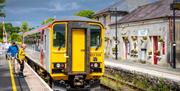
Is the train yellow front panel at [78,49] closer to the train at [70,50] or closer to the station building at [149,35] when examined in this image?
the train at [70,50]

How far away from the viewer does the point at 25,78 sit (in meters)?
20.8

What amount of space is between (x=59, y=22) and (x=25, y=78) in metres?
4.78

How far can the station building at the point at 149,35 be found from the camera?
3775 centimetres

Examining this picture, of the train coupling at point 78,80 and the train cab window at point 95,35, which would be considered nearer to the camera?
the train coupling at point 78,80

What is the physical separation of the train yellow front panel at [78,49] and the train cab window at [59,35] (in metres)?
0.46

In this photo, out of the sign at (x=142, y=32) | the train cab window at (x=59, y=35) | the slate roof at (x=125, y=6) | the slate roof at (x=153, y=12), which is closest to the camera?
the train cab window at (x=59, y=35)

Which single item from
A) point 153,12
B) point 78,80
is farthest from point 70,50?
point 153,12

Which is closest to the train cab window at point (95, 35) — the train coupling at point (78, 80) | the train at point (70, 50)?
the train at point (70, 50)

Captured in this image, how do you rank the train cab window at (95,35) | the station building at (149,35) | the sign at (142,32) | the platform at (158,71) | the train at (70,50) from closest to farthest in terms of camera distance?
the train at (70,50) < the train cab window at (95,35) < the platform at (158,71) < the station building at (149,35) < the sign at (142,32)

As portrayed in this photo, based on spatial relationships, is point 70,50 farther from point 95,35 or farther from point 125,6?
point 125,6

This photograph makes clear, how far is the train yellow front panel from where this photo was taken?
16953mm

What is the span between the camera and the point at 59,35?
17141 mm

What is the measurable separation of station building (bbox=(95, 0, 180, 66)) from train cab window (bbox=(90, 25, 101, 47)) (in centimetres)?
2052

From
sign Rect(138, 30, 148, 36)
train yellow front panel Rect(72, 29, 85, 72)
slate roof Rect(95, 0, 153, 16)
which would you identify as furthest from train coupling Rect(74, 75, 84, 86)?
slate roof Rect(95, 0, 153, 16)
